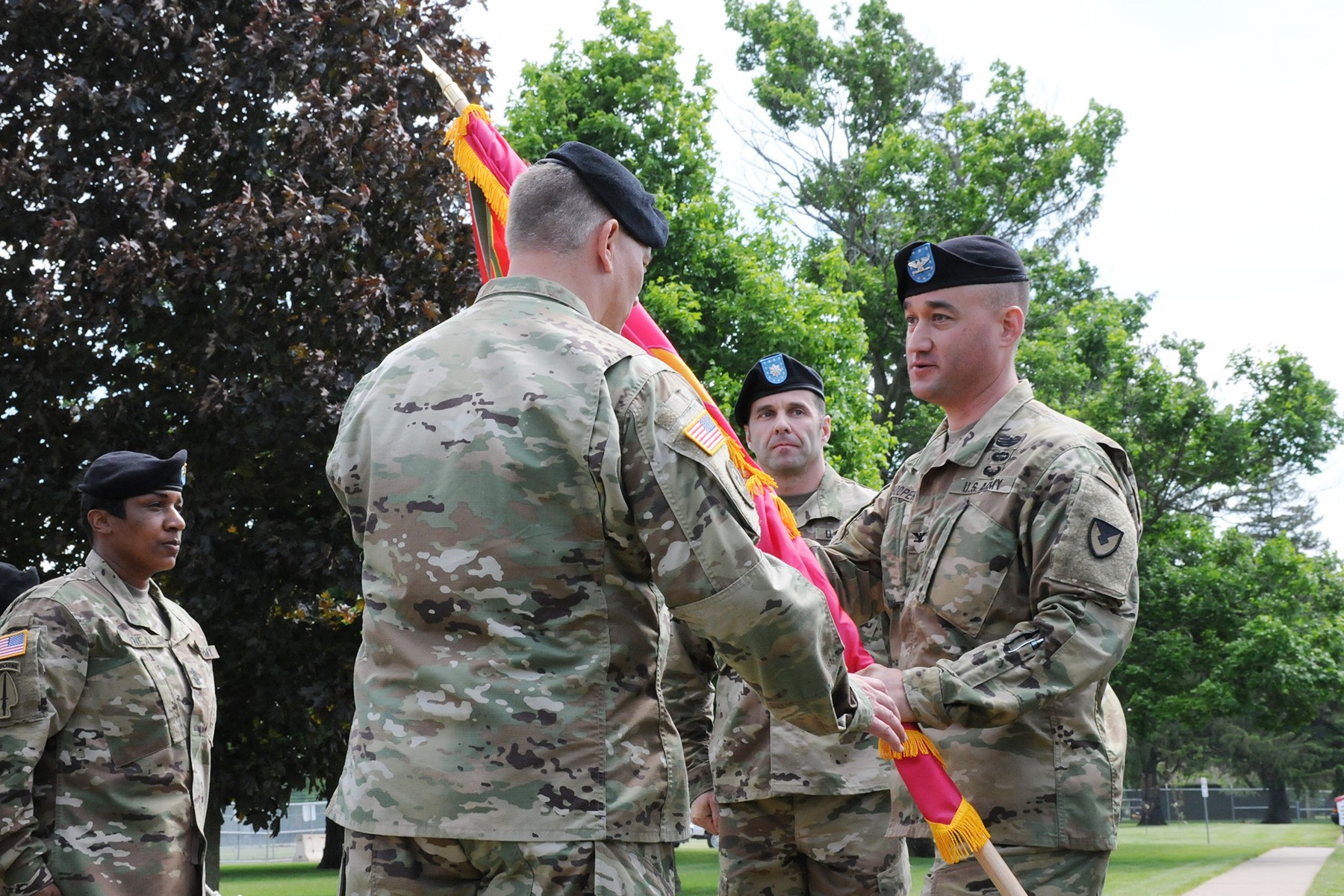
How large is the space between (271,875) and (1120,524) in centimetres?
2603

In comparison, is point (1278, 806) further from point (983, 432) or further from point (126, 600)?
point (983, 432)

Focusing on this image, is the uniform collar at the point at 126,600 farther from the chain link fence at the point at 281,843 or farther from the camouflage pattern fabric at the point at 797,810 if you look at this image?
the chain link fence at the point at 281,843

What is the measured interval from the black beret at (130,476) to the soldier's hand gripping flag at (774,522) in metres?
1.82

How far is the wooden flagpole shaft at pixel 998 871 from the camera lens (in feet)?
10.1

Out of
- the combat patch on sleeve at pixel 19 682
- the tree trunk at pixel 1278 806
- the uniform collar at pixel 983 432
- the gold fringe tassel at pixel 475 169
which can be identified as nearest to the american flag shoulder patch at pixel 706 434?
the uniform collar at pixel 983 432

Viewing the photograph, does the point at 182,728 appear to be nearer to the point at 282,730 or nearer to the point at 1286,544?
the point at 282,730

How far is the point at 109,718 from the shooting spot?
5035 mm

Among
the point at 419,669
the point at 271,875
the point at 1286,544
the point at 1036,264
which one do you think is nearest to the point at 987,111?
the point at 1036,264

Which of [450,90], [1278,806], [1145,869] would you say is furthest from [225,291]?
[1278,806]

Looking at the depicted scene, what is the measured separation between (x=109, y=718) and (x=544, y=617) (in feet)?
11.2

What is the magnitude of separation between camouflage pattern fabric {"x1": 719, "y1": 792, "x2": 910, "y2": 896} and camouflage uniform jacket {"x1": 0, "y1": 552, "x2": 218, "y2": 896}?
230cm

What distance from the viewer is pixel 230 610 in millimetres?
11234

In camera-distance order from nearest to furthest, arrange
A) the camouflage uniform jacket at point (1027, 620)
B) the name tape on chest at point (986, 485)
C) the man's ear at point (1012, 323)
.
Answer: the camouflage uniform jacket at point (1027, 620) < the name tape on chest at point (986, 485) < the man's ear at point (1012, 323)

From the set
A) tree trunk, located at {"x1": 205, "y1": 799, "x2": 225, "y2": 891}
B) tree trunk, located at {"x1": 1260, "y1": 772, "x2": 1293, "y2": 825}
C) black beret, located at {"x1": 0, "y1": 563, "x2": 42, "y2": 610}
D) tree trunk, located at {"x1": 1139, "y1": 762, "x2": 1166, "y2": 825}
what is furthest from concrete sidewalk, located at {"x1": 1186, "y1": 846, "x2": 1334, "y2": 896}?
tree trunk, located at {"x1": 1260, "y1": 772, "x2": 1293, "y2": 825}
